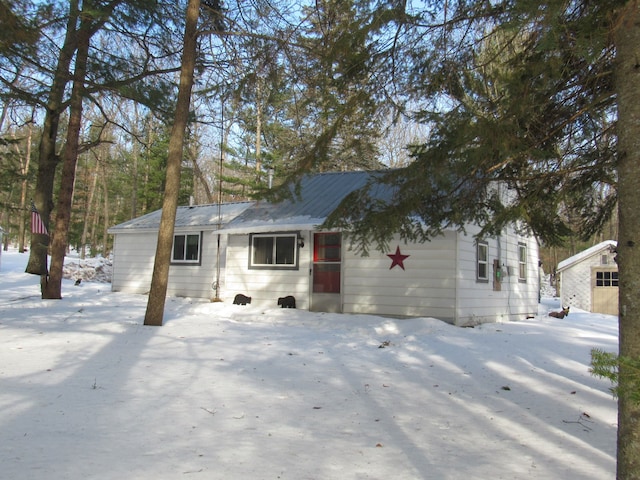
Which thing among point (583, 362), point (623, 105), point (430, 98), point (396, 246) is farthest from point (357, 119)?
point (396, 246)

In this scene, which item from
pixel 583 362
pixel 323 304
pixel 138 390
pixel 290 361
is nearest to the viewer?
pixel 138 390

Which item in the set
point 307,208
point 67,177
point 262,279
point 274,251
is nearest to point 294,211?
point 307,208

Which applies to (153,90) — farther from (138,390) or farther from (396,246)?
(138,390)

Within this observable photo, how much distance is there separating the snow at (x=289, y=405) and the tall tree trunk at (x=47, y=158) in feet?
9.48

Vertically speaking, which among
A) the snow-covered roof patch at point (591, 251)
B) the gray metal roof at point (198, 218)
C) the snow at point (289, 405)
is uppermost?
the gray metal roof at point (198, 218)

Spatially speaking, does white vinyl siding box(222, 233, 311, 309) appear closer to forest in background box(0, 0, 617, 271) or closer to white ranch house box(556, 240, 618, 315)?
forest in background box(0, 0, 617, 271)

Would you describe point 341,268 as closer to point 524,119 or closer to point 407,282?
point 407,282

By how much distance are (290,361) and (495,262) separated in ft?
26.0

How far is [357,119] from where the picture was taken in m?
5.79

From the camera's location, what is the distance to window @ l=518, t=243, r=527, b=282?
47.0 ft

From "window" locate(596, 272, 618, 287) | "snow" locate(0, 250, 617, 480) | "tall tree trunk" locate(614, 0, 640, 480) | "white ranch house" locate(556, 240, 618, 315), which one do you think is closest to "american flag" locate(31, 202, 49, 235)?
"snow" locate(0, 250, 617, 480)

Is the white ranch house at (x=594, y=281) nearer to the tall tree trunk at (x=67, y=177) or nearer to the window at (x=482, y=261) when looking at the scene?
the window at (x=482, y=261)

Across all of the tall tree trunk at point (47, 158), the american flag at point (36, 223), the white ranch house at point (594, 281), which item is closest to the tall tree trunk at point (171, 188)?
the tall tree trunk at point (47, 158)

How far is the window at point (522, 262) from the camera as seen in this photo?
14.3 m
